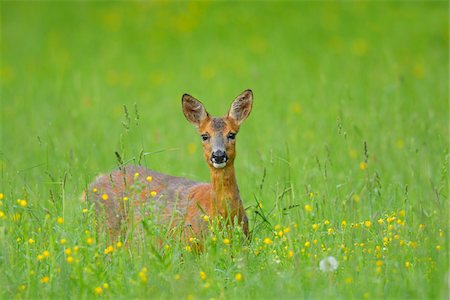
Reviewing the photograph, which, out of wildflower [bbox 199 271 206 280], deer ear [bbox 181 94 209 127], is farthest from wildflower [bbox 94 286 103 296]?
deer ear [bbox 181 94 209 127]

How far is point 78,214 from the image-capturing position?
6.54 m

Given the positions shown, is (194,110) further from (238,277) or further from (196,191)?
(238,277)

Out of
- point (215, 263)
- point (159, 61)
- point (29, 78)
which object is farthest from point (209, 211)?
point (159, 61)

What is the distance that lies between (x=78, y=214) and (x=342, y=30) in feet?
45.0

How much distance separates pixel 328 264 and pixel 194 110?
7.12ft

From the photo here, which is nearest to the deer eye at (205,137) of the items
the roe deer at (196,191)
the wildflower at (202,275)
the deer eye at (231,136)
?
the roe deer at (196,191)

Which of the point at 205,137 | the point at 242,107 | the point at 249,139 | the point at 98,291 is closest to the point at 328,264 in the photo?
the point at 98,291

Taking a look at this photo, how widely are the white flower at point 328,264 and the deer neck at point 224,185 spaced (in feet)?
4.40

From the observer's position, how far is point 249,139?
11859 mm

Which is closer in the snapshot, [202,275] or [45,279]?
[45,279]

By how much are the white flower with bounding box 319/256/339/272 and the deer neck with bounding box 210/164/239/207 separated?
134 centimetres

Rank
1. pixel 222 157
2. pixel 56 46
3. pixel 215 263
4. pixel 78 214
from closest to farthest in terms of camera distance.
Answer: pixel 215 263
pixel 78 214
pixel 222 157
pixel 56 46

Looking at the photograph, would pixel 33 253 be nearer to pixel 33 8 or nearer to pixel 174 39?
pixel 174 39

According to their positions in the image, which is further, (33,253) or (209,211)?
(209,211)
